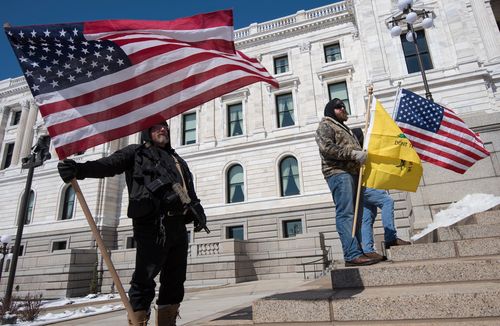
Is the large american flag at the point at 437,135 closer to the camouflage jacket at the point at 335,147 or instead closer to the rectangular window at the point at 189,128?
the camouflage jacket at the point at 335,147

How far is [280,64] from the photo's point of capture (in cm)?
2267

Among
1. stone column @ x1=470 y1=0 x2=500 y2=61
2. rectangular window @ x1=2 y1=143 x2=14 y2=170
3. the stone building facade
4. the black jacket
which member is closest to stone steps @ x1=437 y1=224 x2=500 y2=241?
the black jacket

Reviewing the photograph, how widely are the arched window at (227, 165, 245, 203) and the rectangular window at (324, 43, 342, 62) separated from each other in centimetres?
Result: 962

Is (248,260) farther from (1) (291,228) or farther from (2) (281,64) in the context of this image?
(2) (281,64)

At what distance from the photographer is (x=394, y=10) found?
16875 millimetres

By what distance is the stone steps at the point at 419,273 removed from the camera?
9.77 feet

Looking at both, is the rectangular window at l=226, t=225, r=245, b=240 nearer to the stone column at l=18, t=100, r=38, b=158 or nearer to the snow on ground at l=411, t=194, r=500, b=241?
the snow on ground at l=411, t=194, r=500, b=241

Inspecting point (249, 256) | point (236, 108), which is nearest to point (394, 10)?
point (236, 108)

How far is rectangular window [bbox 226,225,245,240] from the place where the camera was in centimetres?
1939

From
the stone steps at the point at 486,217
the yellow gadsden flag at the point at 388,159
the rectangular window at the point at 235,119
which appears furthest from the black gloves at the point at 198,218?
the rectangular window at the point at 235,119

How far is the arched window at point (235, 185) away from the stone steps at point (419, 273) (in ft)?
55.7

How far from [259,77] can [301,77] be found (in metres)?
18.2

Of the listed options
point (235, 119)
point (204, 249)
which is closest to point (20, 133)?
point (235, 119)

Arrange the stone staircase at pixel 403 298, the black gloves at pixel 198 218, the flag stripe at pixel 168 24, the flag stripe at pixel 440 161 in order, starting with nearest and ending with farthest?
the stone staircase at pixel 403 298
the black gloves at pixel 198 218
the flag stripe at pixel 168 24
the flag stripe at pixel 440 161
